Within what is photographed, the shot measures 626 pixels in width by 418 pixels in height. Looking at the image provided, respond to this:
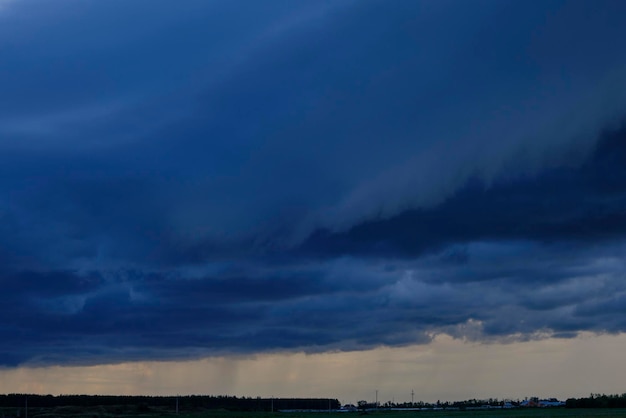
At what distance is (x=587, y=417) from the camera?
6383 inches

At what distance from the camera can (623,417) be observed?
15138cm

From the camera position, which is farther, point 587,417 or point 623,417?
point 587,417

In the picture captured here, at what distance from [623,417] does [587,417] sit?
1150cm
